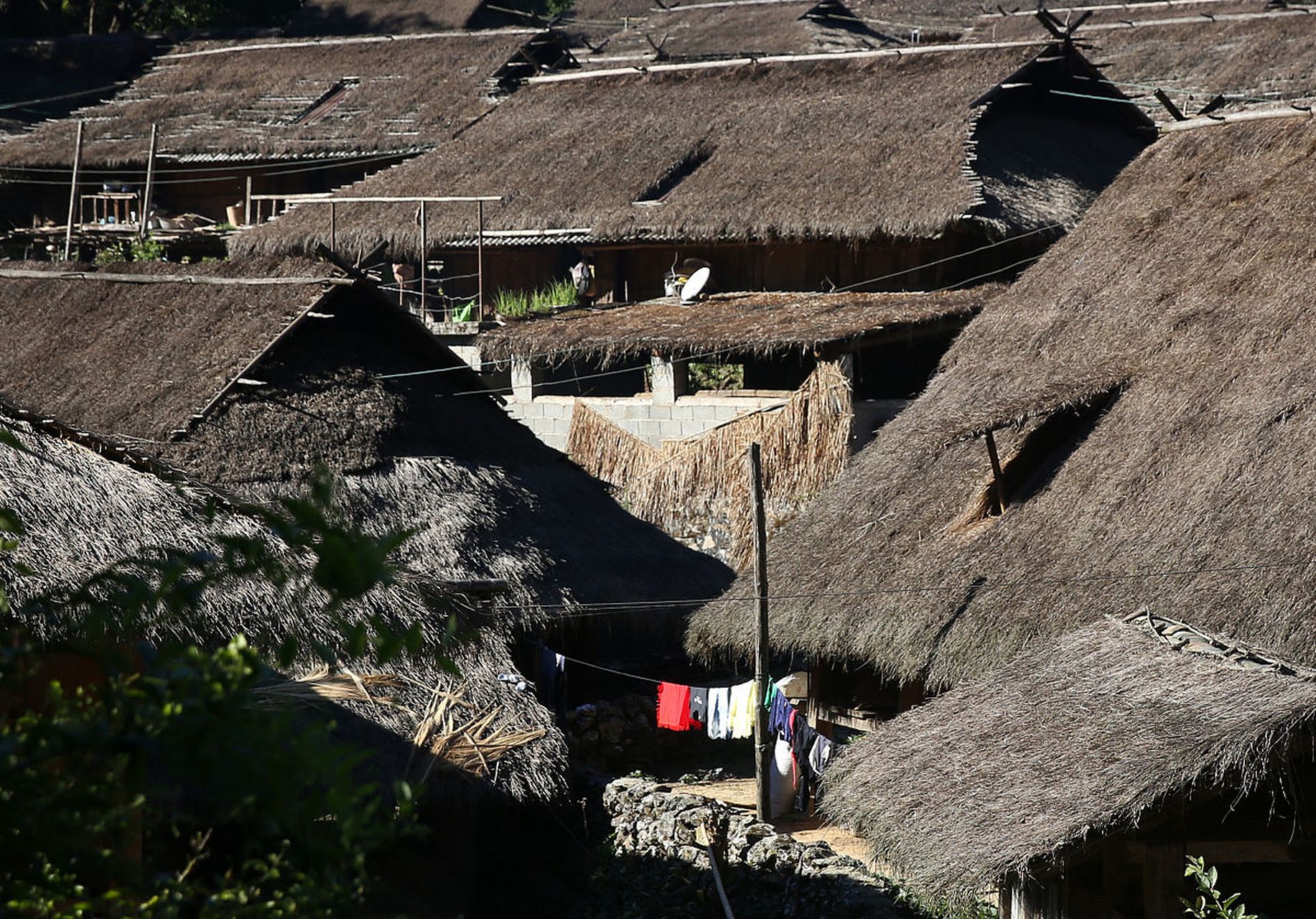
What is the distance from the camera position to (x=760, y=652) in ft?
34.1

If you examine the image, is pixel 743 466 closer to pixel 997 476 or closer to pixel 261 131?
pixel 997 476

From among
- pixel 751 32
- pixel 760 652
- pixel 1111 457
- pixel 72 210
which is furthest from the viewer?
pixel 751 32

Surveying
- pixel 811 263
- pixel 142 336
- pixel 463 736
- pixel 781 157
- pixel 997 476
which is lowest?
pixel 463 736

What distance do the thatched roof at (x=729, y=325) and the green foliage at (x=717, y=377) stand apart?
3.40m

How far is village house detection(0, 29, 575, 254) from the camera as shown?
24781mm

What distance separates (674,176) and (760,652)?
1052 centimetres

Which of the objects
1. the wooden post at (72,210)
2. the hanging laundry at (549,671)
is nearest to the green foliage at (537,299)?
the wooden post at (72,210)

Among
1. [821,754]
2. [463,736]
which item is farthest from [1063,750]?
[821,754]

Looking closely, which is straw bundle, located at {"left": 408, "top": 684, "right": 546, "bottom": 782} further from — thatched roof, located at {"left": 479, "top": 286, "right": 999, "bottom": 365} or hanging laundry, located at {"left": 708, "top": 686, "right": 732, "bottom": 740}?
thatched roof, located at {"left": 479, "top": 286, "right": 999, "bottom": 365}

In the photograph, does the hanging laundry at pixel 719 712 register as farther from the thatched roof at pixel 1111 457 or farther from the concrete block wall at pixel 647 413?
the concrete block wall at pixel 647 413

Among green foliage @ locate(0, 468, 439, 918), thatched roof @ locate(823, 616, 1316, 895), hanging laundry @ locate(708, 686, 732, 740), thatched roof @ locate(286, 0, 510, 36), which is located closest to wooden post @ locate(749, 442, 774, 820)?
hanging laundry @ locate(708, 686, 732, 740)

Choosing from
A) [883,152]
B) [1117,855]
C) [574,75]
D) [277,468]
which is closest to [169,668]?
[1117,855]

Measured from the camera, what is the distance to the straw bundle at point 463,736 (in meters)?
9.74

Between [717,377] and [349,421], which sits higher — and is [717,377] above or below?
below
